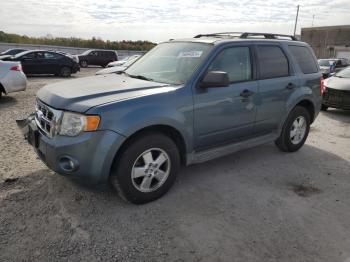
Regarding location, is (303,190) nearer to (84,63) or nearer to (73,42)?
(84,63)

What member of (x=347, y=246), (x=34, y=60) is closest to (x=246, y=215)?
(x=347, y=246)

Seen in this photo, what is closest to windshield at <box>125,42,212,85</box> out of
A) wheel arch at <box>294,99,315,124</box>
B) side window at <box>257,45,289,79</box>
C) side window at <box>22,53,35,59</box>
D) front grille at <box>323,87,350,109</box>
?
side window at <box>257,45,289,79</box>

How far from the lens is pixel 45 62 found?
1655 centimetres

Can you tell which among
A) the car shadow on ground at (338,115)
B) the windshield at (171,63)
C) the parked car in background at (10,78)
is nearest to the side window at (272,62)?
the windshield at (171,63)

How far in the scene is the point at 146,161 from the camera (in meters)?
3.50

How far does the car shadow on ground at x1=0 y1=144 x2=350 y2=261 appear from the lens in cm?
289

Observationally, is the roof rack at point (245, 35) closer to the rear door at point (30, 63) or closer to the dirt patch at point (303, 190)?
the dirt patch at point (303, 190)

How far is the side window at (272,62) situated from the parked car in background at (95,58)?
23.4m

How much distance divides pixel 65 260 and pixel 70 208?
0.83 meters

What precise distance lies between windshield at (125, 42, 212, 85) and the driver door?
22cm

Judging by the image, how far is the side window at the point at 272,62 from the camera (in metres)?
4.61

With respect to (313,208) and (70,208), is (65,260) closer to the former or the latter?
(70,208)

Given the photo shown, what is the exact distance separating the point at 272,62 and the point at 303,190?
187cm

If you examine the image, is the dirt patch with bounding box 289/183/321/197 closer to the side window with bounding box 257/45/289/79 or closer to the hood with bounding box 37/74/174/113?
the side window with bounding box 257/45/289/79
